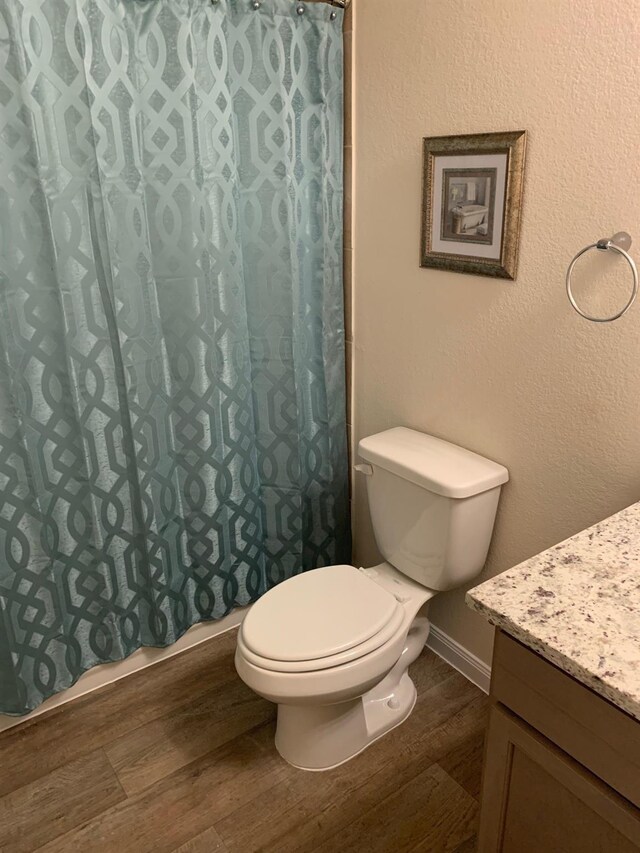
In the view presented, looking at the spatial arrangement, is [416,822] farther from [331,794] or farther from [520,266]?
[520,266]

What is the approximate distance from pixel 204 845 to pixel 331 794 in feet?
1.09

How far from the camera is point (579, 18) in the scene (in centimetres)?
131


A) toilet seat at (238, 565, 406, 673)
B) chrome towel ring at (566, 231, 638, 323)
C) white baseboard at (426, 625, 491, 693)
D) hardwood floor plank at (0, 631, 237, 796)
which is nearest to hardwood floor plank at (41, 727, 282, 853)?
hardwood floor plank at (0, 631, 237, 796)

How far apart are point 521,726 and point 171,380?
125 cm

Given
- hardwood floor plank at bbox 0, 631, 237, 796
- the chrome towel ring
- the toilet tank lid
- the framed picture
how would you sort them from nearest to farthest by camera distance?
1. the chrome towel ring
2. the framed picture
3. the toilet tank lid
4. hardwood floor plank at bbox 0, 631, 237, 796

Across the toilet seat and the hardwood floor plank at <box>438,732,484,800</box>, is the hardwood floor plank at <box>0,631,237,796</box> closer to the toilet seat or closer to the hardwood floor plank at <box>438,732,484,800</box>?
the toilet seat

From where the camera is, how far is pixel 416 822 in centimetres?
158

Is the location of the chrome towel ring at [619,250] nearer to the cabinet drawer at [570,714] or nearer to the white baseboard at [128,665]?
the cabinet drawer at [570,714]

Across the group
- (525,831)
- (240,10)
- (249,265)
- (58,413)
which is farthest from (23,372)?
(525,831)

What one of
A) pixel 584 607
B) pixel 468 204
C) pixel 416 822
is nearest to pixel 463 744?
pixel 416 822

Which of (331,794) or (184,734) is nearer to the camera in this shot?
(331,794)

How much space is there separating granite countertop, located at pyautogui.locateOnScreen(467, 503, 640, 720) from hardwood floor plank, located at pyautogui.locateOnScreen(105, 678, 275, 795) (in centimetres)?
114

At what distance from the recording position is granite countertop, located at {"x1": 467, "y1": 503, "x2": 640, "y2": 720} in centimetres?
85

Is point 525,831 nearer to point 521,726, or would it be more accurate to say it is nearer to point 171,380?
point 521,726
